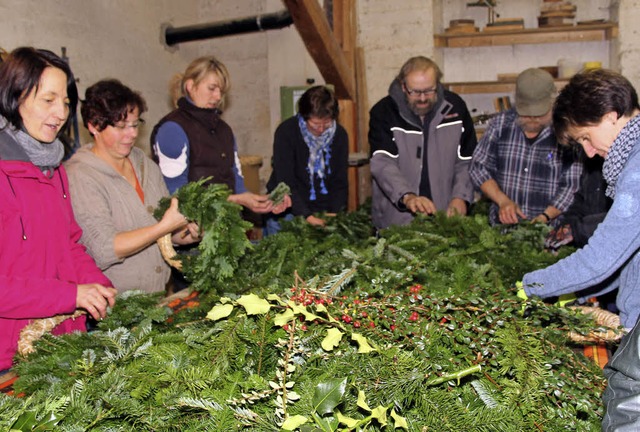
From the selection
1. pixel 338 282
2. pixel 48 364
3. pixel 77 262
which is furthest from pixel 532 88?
pixel 48 364

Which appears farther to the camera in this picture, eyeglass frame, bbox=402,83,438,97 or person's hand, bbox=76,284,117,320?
eyeglass frame, bbox=402,83,438,97

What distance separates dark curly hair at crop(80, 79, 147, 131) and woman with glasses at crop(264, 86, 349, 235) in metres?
1.73

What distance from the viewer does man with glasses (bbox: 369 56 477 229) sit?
164 inches

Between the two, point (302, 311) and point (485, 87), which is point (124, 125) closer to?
point (302, 311)

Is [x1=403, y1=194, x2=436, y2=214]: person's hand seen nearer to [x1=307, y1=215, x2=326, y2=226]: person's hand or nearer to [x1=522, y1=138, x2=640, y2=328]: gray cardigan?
[x1=307, y1=215, x2=326, y2=226]: person's hand

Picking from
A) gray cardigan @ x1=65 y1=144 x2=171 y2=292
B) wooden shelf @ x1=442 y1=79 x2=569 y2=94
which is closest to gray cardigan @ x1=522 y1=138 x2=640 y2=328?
gray cardigan @ x1=65 y1=144 x2=171 y2=292

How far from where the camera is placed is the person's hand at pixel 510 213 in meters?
3.80

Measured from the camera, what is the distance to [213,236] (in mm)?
2568

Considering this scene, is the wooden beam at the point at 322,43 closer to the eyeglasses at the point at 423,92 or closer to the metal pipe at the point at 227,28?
the metal pipe at the point at 227,28

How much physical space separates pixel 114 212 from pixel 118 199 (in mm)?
63

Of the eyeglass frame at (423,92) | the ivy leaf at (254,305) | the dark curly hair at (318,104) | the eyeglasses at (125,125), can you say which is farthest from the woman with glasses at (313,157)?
the ivy leaf at (254,305)

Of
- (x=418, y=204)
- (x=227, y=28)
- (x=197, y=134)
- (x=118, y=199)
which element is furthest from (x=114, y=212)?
(x=227, y=28)

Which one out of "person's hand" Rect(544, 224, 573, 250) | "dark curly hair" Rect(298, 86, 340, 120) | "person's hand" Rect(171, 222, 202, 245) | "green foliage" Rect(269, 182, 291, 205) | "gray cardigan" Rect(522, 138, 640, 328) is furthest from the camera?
"dark curly hair" Rect(298, 86, 340, 120)

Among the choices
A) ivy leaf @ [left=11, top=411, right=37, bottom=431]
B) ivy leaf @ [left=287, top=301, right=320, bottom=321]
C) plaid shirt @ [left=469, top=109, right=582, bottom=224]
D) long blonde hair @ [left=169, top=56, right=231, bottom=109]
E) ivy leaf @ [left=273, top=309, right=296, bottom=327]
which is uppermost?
long blonde hair @ [left=169, top=56, right=231, bottom=109]
